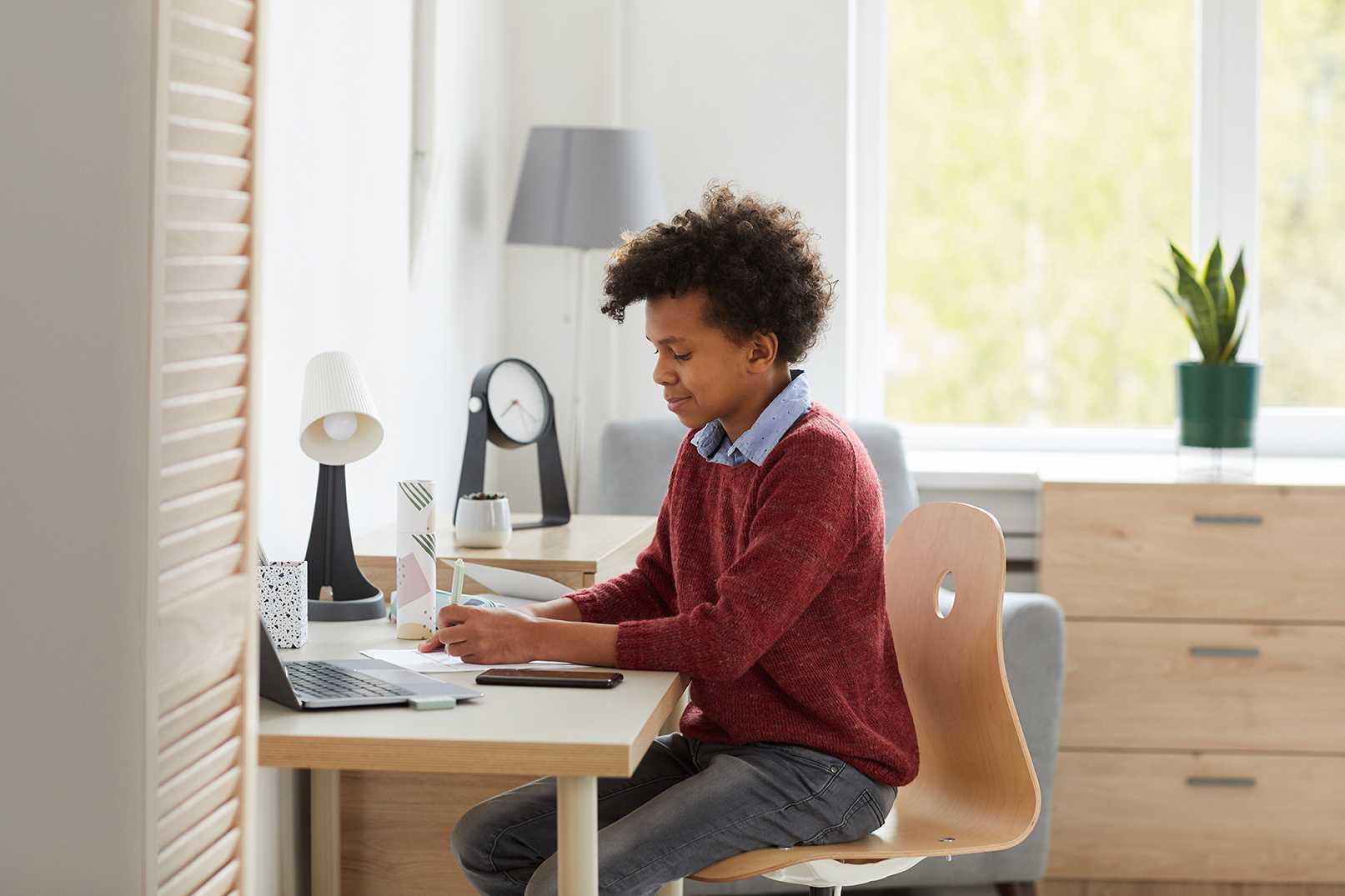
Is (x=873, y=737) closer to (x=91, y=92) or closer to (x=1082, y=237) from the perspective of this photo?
(x=91, y=92)

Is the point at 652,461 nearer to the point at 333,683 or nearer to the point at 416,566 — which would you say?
the point at 416,566

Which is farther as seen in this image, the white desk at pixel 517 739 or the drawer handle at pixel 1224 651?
the drawer handle at pixel 1224 651

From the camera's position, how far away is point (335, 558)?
187 centimetres

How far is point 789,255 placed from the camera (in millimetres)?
1699

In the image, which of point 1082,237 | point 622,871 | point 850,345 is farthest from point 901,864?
point 1082,237

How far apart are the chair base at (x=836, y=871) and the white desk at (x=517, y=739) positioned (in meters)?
0.33

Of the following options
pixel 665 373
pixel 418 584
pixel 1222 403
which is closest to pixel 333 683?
pixel 418 584

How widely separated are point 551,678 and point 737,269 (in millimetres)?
516

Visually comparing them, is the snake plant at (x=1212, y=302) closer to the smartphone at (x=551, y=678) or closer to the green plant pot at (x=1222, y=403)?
the green plant pot at (x=1222, y=403)

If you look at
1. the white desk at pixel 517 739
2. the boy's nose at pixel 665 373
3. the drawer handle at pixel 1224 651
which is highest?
the boy's nose at pixel 665 373

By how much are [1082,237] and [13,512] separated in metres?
3.00

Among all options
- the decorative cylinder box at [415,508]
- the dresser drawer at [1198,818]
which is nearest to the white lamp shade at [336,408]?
the decorative cylinder box at [415,508]

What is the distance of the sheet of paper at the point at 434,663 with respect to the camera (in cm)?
156

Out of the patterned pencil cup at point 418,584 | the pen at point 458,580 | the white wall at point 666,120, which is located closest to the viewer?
the pen at point 458,580
